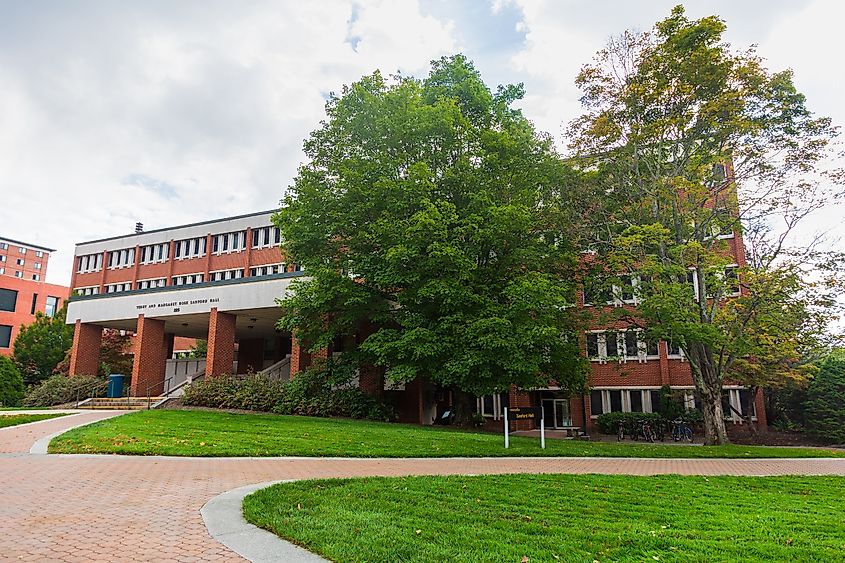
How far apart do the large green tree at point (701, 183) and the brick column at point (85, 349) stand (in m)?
27.7

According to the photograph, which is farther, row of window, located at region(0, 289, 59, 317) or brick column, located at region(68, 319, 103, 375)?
row of window, located at region(0, 289, 59, 317)

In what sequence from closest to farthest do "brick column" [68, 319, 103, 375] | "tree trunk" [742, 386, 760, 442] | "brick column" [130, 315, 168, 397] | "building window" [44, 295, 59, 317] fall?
"tree trunk" [742, 386, 760, 442] → "brick column" [130, 315, 168, 397] → "brick column" [68, 319, 103, 375] → "building window" [44, 295, 59, 317]

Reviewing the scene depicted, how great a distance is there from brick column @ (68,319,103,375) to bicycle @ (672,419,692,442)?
30.4 m

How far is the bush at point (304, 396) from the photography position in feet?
78.3

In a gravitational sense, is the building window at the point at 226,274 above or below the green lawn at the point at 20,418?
above

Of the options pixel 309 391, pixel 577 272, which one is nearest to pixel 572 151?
pixel 577 272

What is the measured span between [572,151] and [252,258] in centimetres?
2536

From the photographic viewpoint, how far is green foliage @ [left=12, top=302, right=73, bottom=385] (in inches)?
1518

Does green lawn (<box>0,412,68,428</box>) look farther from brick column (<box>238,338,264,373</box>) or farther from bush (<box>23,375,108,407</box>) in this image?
brick column (<box>238,338,264,373</box>)

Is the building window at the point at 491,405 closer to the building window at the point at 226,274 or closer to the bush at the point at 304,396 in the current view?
the bush at the point at 304,396

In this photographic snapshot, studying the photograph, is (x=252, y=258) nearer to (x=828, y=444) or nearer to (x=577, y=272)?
(x=577, y=272)

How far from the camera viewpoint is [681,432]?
26.7 meters

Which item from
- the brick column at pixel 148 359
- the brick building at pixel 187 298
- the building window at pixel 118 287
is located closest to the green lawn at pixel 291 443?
the brick building at pixel 187 298

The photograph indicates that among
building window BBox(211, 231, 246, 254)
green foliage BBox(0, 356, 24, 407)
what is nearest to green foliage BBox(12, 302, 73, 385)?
green foliage BBox(0, 356, 24, 407)
